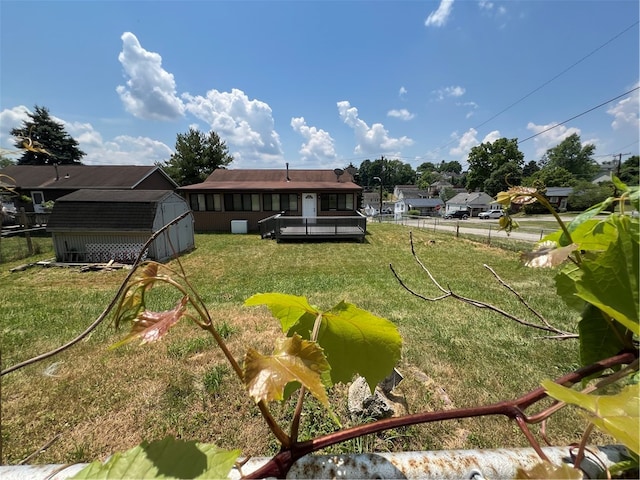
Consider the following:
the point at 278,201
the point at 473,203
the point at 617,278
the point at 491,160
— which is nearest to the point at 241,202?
the point at 278,201

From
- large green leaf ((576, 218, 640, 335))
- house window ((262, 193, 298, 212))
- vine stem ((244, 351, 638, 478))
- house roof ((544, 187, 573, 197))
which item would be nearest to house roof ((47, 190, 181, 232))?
house window ((262, 193, 298, 212))

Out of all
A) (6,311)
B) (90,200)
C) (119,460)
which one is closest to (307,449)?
(119,460)

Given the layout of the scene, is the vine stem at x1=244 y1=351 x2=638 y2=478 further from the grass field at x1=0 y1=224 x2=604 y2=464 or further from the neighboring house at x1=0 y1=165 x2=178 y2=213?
the neighboring house at x1=0 y1=165 x2=178 y2=213

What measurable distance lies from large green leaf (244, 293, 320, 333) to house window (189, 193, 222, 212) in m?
21.1

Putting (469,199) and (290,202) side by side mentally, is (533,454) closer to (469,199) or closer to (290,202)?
(290,202)

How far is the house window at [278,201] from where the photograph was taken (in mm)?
20641

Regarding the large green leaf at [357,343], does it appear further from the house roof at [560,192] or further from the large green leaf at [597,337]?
the house roof at [560,192]

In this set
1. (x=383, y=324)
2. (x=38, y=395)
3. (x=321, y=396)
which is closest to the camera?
(x=321, y=396)

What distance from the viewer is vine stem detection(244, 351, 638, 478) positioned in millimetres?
474

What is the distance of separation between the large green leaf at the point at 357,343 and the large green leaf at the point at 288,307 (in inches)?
2.0

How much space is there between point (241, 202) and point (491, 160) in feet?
175

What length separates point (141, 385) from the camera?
369 cm

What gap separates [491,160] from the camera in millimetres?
55625

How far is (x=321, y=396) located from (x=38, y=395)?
5043mm
